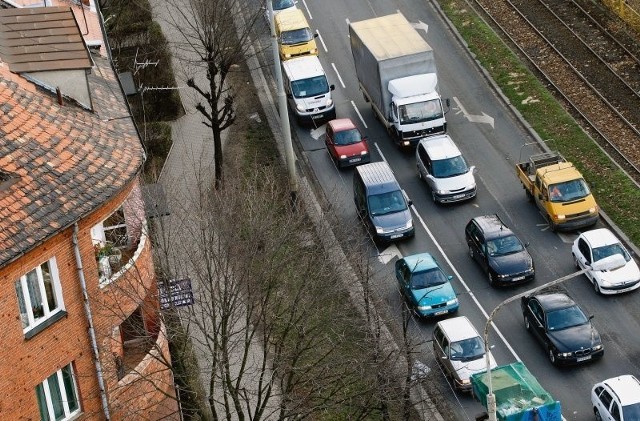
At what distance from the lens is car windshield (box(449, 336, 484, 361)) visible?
148ft

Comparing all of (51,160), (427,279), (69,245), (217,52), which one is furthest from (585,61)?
(69,245)

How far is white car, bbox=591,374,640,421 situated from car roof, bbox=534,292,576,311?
3763mm

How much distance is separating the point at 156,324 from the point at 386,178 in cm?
1775

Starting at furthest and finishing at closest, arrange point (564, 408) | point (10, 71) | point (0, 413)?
point (564, 408) → point (10, 71) → point (0, 413)

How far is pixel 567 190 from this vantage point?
173 ft

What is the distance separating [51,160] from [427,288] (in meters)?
19.1

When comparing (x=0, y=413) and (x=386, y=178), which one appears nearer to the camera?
(x=0, y=413)

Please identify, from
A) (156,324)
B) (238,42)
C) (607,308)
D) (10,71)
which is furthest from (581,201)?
(10,71)

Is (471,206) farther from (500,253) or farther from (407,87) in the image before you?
(407,87)

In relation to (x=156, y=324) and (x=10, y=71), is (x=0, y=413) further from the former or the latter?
(x=10, y=71)

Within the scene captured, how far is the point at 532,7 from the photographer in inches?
2835

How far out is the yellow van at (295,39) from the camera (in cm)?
6662

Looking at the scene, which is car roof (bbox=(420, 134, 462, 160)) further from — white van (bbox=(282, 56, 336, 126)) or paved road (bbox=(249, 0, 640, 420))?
white van (bbox=(282, 56, 336, 126))

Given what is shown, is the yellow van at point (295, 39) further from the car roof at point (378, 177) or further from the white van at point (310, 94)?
the car roof at point (378, 177)
